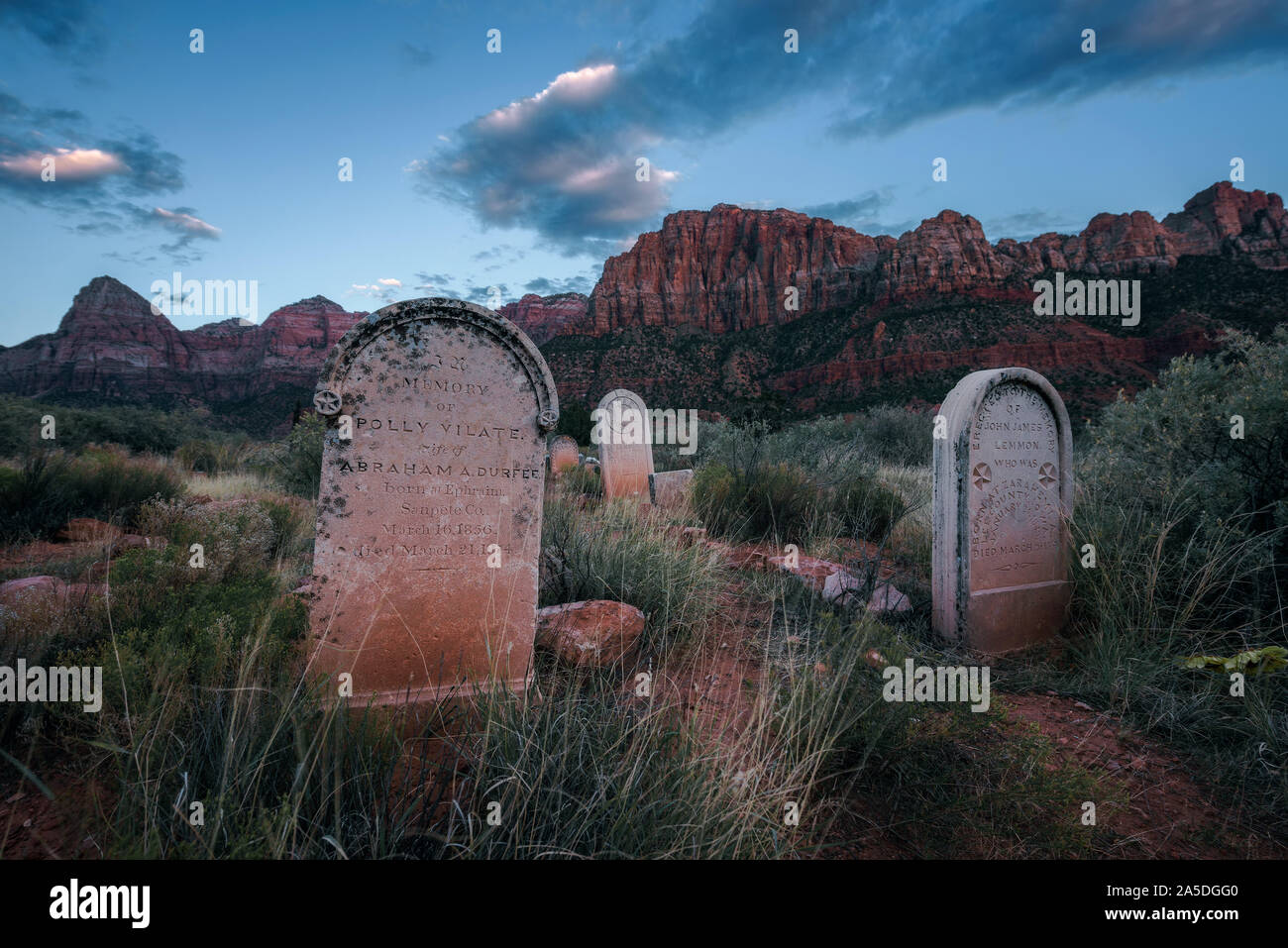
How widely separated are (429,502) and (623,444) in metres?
6.78

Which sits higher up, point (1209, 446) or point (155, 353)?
point (155, 353)

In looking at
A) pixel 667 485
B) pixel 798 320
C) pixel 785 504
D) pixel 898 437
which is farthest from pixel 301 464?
pixel 798 320

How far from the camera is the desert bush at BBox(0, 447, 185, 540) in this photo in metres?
5.99

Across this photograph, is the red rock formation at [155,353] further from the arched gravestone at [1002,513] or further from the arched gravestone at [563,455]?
the arched gravestone at [1002,513]

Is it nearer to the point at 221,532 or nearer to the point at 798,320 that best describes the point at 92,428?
the point at 221,532

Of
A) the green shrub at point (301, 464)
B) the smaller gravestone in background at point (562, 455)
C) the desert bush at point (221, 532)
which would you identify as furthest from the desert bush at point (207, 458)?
the desert bush at point (221, 532)

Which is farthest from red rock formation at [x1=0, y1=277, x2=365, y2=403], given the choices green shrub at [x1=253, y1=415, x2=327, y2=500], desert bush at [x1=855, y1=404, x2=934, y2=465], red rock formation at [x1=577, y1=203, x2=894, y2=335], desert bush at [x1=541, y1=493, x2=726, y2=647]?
desert bush at [x1=541, y1=493, x2=726, y2=647]

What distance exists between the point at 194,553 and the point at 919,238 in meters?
67.7

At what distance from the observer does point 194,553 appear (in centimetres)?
359

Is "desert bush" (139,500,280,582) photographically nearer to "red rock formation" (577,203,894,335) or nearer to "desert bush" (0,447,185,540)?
"desert bush" (0,447,185,540)

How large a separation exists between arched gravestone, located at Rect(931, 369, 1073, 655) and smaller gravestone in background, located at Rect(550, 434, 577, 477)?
344 inches

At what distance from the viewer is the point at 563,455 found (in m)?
12.2

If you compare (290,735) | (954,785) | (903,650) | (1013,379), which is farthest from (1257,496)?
(290,735)

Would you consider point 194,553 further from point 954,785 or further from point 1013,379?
point 1013,379
